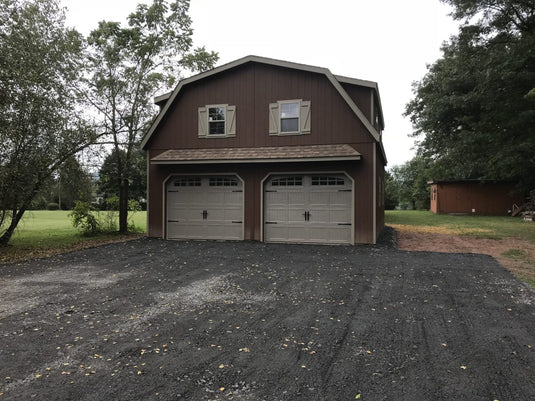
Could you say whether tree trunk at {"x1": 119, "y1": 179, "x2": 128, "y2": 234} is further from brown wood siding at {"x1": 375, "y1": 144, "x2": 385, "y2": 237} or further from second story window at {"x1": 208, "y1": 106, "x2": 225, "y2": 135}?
brown wood siding at {"x1": 375, "y1": 144, "x2": 385, "y2": 237}

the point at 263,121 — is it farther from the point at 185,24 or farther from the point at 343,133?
the point at 185,24

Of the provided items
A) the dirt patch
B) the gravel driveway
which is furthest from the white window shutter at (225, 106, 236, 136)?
the dirt patch

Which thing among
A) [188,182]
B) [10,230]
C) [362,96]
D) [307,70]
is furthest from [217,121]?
[10,230]

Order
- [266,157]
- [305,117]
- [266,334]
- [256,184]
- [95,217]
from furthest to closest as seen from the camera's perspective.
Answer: [95,217], [256,184], [305,117], [266,157], [266,334]

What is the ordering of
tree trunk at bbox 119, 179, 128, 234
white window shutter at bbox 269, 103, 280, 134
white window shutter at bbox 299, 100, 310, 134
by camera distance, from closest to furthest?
white window shutter at bbox 299, 100, 310, 134
white window shutter at bbox 269, 103, 280, 134
tree trunk at bbox 119, 179, 128, 234

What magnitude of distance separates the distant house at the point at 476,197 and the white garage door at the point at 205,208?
21648 mm

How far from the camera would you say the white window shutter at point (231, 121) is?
1232 centimetres

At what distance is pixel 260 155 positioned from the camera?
11492 mm

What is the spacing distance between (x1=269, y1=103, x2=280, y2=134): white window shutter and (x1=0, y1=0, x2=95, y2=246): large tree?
600 centimetres

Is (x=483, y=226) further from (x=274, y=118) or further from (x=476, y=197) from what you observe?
(x=274, y=118)

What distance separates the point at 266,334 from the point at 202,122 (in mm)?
10096

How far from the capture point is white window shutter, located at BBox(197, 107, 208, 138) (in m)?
12.6

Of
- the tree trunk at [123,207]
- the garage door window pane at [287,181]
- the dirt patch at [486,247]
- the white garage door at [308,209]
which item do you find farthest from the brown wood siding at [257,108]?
the dirt patch at [486,247]

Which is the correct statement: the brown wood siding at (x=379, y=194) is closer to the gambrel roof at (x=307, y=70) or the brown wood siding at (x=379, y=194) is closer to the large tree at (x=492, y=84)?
the gambrel roof at (x=307, y=70)
